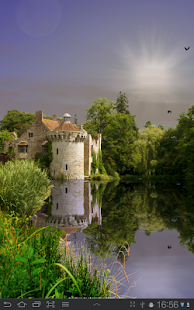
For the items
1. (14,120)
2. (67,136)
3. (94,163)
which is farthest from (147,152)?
(14,120)

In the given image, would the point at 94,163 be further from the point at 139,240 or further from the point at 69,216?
the point at 139,240

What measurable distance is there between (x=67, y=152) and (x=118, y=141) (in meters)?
14.1

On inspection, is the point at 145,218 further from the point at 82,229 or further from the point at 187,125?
the point at 187,125

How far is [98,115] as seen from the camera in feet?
160

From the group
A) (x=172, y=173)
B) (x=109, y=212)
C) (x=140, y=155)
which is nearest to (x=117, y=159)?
(x=140, y=155)

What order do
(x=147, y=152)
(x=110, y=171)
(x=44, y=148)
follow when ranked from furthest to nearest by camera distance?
1. (x=147, y=152)
2. (x=110, y=171)
3. (x=44, y=148)

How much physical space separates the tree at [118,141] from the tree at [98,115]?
50.5 inches

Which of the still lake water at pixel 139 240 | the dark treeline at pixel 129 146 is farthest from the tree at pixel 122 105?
the still lake water at pixel 139 240

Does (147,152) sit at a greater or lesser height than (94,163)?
greater

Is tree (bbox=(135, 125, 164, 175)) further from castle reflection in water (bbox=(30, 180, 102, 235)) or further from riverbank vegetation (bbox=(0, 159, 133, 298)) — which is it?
riverbank vegetation (bbox=(0, 159, 133, 298))

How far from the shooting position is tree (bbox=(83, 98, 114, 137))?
158 feet

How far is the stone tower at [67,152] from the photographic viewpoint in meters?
36.8

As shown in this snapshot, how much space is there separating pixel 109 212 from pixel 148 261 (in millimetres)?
7426

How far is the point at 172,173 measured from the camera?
184 feet
